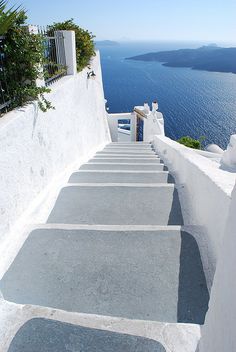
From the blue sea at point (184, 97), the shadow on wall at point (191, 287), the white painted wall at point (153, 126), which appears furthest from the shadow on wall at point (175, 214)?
the blue sea at point (184, 97)

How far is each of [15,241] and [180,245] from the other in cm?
192

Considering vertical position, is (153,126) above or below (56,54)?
below

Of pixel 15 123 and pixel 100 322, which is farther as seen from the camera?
pixel 15 123

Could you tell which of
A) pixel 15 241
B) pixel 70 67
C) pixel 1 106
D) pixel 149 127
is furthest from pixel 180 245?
pixel 149 127

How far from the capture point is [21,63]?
435 cm

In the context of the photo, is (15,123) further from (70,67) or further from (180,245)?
(70,67)

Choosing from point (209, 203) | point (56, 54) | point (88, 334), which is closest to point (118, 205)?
point (209, 203)

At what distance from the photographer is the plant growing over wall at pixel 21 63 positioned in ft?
13.5

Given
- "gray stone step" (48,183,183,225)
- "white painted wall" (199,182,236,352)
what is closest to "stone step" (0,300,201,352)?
"white painted wall" (199,182,236,352)

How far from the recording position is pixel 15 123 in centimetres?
370

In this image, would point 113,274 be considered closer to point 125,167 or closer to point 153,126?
point 125,167

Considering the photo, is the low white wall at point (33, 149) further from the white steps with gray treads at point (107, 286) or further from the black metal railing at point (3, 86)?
the white steps with gray treads at point (107, 286)

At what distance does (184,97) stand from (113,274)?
114 metres

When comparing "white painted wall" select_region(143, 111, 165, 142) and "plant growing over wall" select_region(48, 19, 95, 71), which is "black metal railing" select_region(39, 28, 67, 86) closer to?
"plant growing over wall" select_region(48, 19, 95, 71)
